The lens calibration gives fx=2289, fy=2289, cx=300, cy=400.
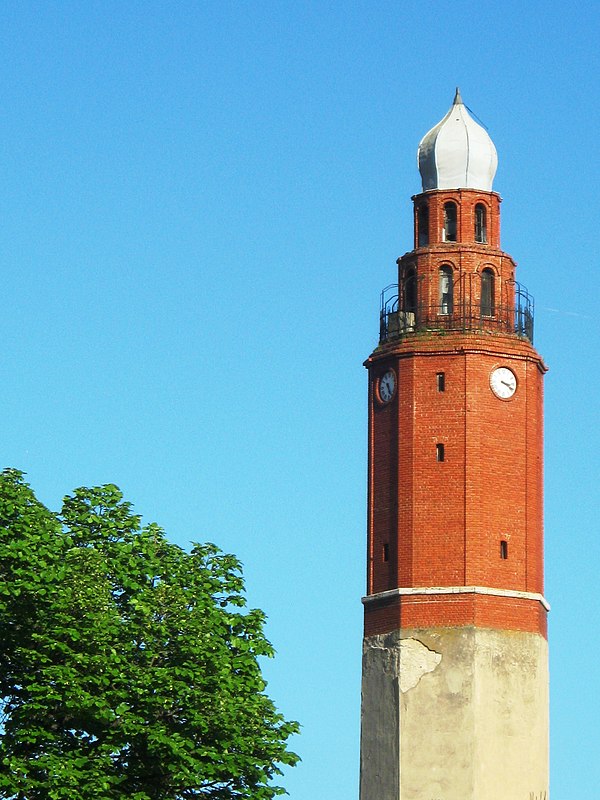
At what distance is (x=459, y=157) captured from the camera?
251ft

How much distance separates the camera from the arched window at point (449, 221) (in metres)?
76.3

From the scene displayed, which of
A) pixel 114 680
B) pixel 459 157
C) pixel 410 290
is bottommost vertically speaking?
pixel 114 680

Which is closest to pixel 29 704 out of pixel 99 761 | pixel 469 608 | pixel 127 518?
pixel 99 761

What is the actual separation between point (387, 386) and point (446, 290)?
384cm

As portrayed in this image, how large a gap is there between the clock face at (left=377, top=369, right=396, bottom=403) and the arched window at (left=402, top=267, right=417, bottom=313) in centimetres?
250

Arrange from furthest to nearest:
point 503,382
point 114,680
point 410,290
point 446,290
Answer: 1. point 410,290
2. point 446,290
3. point 503,382
4. point 114,680

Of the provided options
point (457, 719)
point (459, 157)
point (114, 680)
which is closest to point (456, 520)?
Answer: point (457, 719)

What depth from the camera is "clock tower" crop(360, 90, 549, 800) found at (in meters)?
69.4

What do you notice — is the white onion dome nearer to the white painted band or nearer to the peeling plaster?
the white painted band

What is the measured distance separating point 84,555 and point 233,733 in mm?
5386

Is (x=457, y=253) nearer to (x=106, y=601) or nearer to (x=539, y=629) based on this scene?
(x=539, y=629)

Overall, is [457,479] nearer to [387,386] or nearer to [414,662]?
[387,386]

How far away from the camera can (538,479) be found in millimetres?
73438

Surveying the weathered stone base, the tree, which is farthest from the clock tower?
the tree
